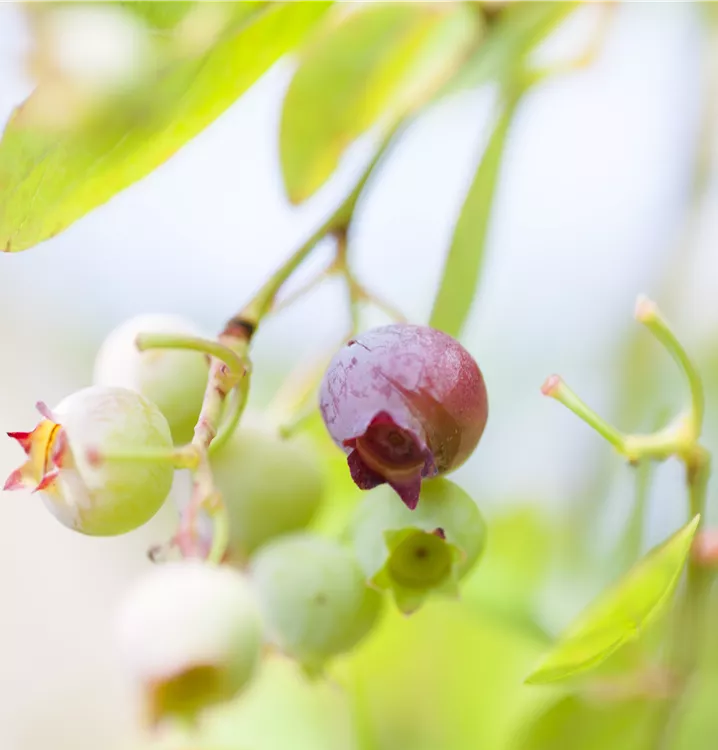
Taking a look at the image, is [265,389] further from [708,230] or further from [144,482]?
[144,482]

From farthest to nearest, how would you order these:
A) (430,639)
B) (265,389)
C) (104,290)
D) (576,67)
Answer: (104,290), (265,389), (430,639), (576,67)

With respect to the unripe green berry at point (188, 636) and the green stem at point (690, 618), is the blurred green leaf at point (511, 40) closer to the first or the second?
the green stem at point (690, 618)

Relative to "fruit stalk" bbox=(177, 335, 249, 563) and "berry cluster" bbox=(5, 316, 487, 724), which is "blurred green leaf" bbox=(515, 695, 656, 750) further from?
"fruit stalk" bbox=(177, 335, 249, 563)

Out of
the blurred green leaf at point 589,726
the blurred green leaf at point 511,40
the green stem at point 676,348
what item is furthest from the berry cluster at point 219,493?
the blurred green leaf at point 511,40

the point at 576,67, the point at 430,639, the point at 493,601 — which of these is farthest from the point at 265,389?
the point at 576,67

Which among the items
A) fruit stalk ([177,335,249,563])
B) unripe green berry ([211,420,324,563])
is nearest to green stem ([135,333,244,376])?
fruit stalk ([177,335,249,563])

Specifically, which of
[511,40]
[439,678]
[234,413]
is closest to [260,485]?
[234,413]

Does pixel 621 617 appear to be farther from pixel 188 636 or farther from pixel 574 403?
pixel 188 636

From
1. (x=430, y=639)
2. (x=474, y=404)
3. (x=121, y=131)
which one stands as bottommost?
(x=430, y=639)
